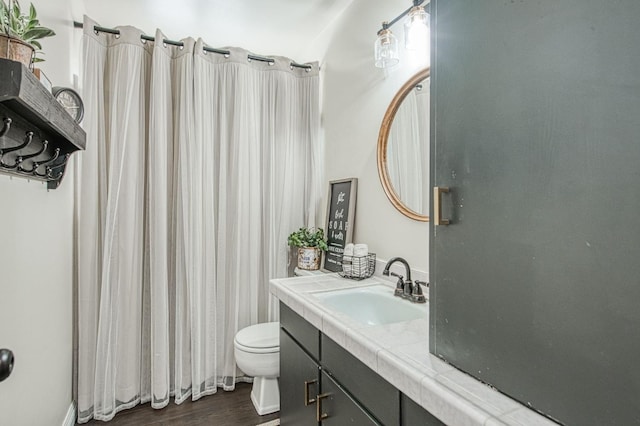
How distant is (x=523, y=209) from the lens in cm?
74

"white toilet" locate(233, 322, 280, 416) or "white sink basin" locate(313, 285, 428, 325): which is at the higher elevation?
"white sink basin" locate(313, 285, 428, 325)

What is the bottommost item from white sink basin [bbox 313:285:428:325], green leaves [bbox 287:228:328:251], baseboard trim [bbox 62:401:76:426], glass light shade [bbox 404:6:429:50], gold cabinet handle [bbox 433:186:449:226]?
baseboard trim [bbox 62:401:76:426]

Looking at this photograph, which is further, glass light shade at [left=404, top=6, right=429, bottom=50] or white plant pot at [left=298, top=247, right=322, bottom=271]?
white plant pot at [left=298, top=247, right=322, bottom=271]

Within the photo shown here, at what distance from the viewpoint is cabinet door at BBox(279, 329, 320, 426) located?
4.91 ft

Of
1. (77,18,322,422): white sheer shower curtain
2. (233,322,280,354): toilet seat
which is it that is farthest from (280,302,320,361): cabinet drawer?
(77,18,322,422): white sheer shower curtain

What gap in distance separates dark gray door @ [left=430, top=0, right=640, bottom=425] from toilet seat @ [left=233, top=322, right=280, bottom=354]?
1.41 m

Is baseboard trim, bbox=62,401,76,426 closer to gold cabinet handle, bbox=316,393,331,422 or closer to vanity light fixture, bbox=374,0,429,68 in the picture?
gold cabinet handle, bbox=316,393,331,422

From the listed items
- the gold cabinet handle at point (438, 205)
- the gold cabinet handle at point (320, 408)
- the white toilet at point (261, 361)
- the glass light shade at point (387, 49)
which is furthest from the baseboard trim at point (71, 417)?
the glass light shade at point (387, 49)

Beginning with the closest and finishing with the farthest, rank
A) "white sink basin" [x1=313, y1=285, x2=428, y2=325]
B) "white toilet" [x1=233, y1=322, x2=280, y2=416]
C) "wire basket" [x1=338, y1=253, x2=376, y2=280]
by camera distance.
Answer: "white sink basin" [x1=313, y1=285, x2=428, y2=325] → "wire basket" [x1=338, y1=253, x2=376, y2=280] → "white toilet" [x1=233, y1=322, x2=280, y2=416]

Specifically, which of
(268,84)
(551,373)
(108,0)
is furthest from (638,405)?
(108,0)

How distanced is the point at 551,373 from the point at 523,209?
325 millimetres

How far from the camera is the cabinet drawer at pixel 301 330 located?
1458mm

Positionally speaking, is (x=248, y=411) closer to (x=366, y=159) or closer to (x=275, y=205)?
(x=275, y=205)

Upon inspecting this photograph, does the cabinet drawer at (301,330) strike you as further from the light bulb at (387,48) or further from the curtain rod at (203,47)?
the curtain rod at (203,47)
